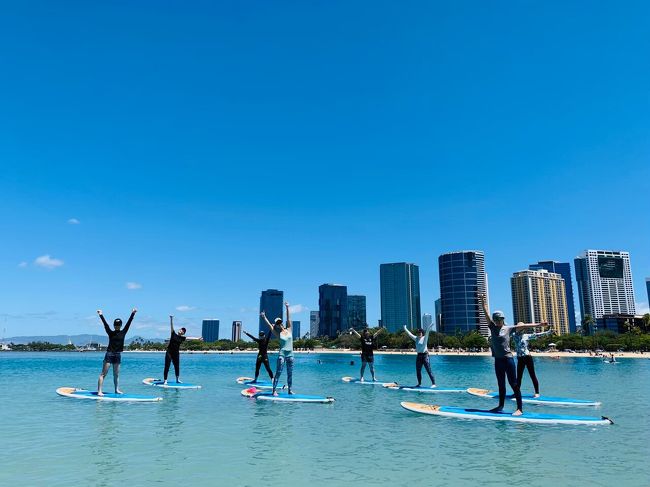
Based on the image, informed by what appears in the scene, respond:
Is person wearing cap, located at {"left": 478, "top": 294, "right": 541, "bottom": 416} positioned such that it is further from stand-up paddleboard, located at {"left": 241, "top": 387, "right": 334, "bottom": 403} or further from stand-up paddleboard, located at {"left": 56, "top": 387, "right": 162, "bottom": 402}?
stand-up paddleboard, located at {"left": 56, "top": 387, "right": 162, "bottom": 402}

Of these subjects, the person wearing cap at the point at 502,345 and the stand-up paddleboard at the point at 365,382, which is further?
the stand-up paddleboard at the point at 365,382

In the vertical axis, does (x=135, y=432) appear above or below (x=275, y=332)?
below

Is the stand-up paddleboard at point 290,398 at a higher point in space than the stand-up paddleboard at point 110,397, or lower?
lower

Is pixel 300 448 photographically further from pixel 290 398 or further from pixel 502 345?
pixel 290 398

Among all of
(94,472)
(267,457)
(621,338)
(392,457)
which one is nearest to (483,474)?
(392,457)

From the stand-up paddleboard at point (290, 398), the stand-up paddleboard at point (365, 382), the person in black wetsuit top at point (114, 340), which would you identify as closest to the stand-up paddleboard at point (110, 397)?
the person in black wetsuit top at point (114, 340)

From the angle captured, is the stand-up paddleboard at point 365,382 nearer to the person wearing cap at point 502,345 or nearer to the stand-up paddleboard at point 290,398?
the stand-up paddleboard at point 290,398

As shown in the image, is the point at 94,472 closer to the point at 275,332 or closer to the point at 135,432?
Answer: the point at 135,432

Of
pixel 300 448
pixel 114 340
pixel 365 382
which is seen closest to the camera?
pixel 300 448

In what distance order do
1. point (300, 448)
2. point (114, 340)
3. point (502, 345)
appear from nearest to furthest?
point (300, 448) < point (502, 345) < point (114, 340)

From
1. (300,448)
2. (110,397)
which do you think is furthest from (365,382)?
(300,448)

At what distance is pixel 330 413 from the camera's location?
16312 mm

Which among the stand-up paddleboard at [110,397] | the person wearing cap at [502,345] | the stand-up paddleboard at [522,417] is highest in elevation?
the person wearing cap at [502,345]

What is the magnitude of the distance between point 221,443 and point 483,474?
6.11 meters
